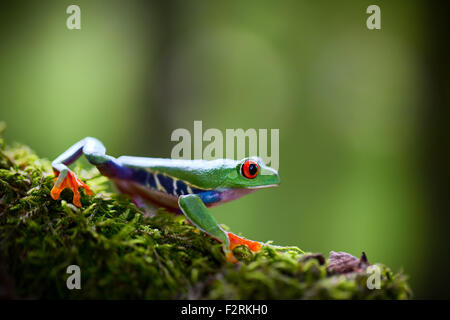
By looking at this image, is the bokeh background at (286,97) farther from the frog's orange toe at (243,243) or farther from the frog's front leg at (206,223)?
the frog's orange toe at (243,243)

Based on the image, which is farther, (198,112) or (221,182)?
(198,112)

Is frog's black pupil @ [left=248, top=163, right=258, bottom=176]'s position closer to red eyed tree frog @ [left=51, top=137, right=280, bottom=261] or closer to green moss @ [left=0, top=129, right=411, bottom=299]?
red eyed tree frog @ [left=51, top=137, right=280, bottom=261]

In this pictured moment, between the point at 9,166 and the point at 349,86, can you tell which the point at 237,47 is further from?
the point at 9,166

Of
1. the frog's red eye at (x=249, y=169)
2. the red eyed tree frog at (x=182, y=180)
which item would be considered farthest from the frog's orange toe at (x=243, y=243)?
the frog's red eye at (x=249, y=169)

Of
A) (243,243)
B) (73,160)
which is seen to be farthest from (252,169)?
(73,160)

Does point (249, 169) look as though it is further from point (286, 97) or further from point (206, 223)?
point (286, 97)

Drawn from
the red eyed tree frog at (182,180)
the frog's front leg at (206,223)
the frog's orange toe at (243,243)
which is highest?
the red eyed tree frog at (182,180)

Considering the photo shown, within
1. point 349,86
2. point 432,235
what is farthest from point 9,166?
point 349,86
